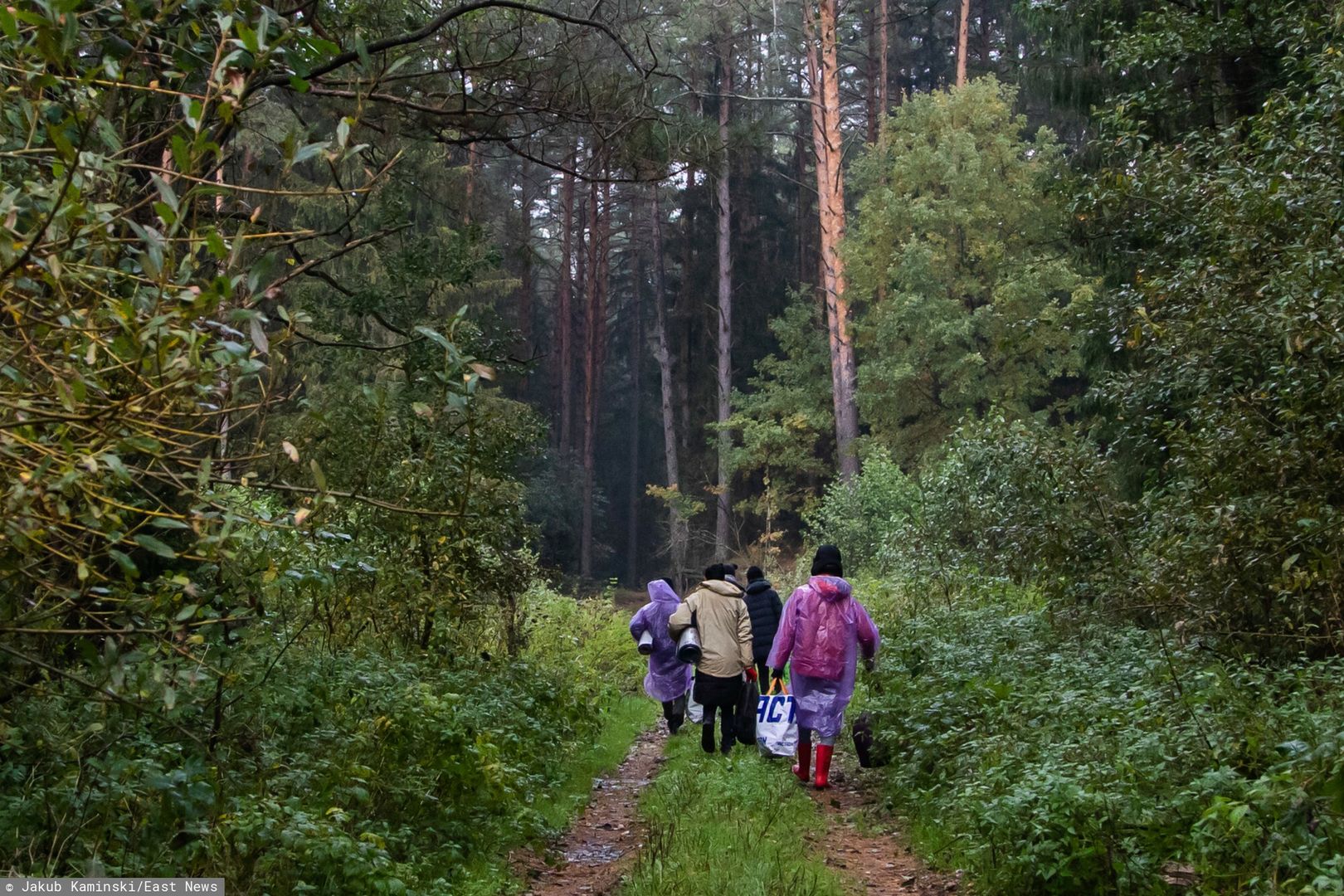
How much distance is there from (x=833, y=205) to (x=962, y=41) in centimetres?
869

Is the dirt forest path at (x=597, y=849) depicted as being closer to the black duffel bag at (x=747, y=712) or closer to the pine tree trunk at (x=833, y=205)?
the black duffel bag at (x=747, y=712)

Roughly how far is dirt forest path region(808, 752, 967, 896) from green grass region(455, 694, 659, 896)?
1823 millimetres

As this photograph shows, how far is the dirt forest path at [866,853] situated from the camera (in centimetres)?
630

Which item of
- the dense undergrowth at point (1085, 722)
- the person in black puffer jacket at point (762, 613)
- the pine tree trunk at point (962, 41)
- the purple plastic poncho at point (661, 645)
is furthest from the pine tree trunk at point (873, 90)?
the purple plastic poncho at point (661, 645)

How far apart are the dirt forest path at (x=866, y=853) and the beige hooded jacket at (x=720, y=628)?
4.99 feet

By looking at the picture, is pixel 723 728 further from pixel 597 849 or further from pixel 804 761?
pixel 597 849

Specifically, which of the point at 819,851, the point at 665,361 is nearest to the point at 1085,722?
the point at 819,851

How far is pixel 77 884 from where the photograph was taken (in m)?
3.98

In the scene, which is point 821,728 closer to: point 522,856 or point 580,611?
point 522,856

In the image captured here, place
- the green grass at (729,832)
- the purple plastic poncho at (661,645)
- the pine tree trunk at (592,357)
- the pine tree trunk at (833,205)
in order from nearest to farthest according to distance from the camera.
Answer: the green grass at (729,832), the purple plastic poncho at (661,645), the pine tree trunk at (833,205), the pine tree trunk at (592,357)

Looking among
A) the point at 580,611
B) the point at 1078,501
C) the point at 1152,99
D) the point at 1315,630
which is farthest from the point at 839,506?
the point at 1315,630

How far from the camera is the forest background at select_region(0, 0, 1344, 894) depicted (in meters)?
3.26

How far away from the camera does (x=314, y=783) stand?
19.2ft

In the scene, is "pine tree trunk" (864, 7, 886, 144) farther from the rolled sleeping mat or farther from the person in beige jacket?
the rolled sleeping mat
